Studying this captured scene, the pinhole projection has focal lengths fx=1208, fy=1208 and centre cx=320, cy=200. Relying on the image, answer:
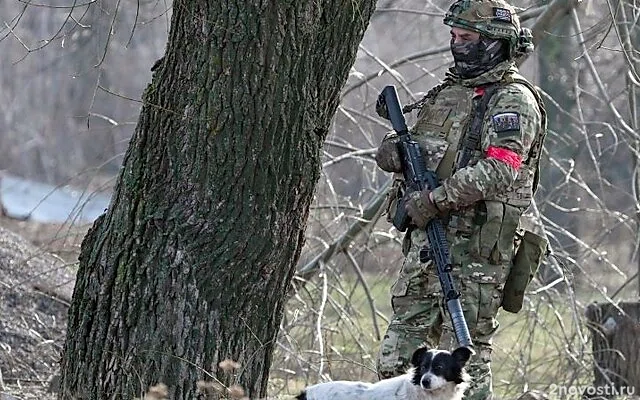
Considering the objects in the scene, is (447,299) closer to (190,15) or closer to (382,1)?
(190,15)

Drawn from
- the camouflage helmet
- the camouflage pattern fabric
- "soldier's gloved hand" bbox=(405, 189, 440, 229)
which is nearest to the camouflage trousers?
the camouflage pattern fabric

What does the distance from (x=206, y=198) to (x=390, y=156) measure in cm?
100

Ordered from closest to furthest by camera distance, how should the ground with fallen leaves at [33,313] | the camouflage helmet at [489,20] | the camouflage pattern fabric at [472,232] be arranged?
the camouflage pattern fabric at [472,232]
the camouflage helmet at [489,20]
the ground with fallen leaves at [33,313]

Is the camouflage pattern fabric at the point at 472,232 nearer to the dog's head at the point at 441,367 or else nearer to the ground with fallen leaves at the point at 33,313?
the dog's head at the point at 441,367

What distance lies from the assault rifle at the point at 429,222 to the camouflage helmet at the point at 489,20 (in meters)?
0.51

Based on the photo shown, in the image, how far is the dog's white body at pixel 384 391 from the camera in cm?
476

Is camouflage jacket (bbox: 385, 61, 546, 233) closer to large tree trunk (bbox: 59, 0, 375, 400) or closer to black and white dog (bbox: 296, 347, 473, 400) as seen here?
large tree trunk (bbox: 59, 0, 375, 400)

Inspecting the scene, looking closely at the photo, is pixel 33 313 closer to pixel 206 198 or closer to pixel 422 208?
pixel 206 198

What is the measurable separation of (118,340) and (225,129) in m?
0.98

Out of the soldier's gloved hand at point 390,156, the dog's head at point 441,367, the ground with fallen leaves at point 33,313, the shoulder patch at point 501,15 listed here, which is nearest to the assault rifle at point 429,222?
the soldier's gloved hand at point 390,156

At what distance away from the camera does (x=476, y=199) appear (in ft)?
17.2

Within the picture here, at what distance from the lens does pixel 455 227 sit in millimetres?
5465

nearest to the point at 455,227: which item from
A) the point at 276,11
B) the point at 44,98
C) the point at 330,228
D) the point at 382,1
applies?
the point at 276,11

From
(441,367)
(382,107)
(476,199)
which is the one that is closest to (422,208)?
(476,199)
